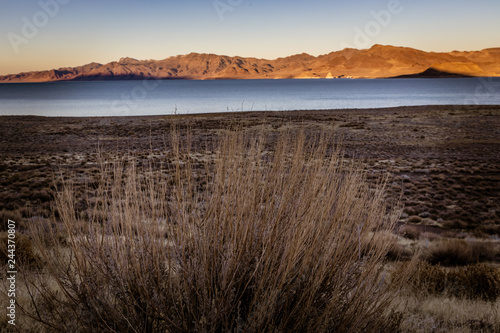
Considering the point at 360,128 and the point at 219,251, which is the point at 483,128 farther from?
the point at 219,251

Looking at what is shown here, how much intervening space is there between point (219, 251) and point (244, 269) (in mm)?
230

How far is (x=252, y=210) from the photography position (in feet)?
8.70
